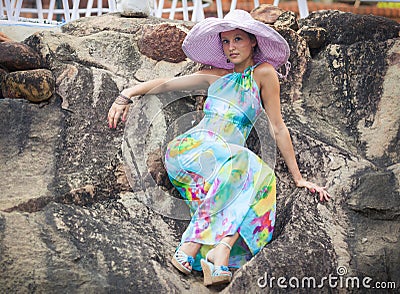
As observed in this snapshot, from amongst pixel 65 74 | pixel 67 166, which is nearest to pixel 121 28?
pixel 65 74

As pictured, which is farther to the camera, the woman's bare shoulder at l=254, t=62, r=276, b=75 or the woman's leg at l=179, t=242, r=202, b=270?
the woman's bare shoulder at l=254, t=62, r=276, b=75

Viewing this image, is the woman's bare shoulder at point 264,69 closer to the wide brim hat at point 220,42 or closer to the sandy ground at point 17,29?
the wide brim hat at point 220,42

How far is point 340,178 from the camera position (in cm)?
346

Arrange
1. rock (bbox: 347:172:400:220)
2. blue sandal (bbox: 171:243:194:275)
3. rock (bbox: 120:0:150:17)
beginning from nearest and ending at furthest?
1. blue sandal (bbox: 171:243:194:275)
2. rock (bbox: 347:172:400:220)
3. rock (bbox: 120:0:150:17)

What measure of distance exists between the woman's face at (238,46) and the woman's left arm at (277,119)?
0.12 m

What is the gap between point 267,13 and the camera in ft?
14.8

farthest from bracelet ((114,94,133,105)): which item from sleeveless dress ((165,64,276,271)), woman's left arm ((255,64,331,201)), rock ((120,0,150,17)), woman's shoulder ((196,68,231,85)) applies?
rock ((120,0,150,17))

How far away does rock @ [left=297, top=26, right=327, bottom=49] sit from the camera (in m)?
4.27

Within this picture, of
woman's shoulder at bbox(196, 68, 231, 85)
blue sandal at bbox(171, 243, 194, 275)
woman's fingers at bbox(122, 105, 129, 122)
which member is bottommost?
blue sandal at bbox(171, 243, 194, 275)

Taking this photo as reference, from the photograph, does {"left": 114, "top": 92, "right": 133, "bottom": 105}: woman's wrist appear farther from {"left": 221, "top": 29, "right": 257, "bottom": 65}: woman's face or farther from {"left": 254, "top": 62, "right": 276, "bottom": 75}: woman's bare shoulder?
{"left": 254, "top": 62, "right": 276, "bottom": 75}: woman's bare shoulder

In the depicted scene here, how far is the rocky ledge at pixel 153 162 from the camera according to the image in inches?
118

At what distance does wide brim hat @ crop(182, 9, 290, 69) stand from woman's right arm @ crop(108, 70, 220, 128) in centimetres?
9

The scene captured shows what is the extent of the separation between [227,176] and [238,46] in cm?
75

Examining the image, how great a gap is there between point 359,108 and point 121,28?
173 centimetres
